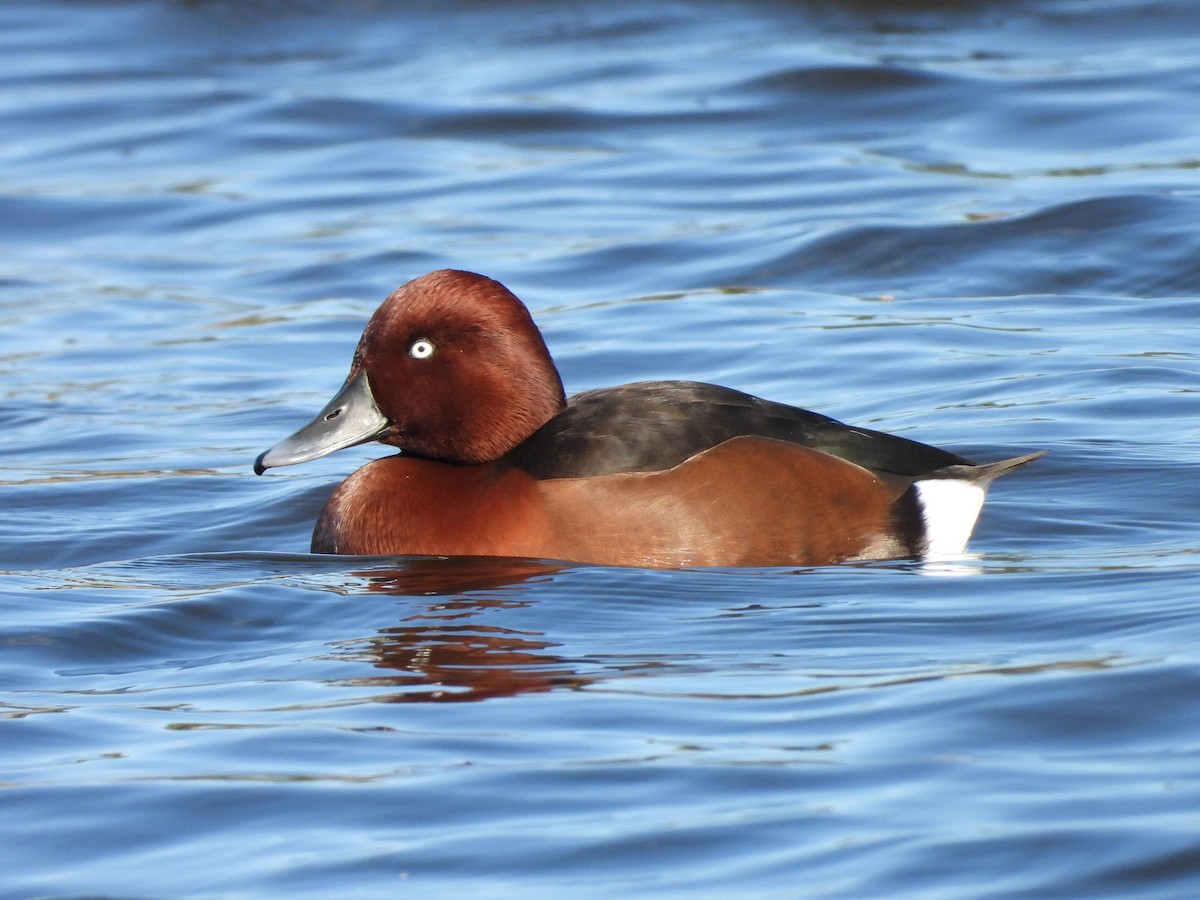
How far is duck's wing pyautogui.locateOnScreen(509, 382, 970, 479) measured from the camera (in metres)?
5.74

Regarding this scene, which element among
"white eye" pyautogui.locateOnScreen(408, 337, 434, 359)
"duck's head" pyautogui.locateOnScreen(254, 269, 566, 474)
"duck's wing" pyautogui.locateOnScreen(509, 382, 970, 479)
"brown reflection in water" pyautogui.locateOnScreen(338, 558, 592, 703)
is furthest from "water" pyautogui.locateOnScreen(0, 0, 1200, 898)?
"white eye" pyautogui.locateOnScreen(408, 337, 434, 359)

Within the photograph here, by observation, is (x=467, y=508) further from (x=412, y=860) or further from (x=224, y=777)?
(x=412, y=860)

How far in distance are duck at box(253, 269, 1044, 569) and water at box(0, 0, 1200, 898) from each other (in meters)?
0.14

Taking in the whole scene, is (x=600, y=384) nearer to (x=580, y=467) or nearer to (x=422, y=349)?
(x=422, y=349)

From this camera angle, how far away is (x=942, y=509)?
239 inches

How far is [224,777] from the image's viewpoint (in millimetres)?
4172

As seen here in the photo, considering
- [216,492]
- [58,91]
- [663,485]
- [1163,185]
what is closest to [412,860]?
[663,485]

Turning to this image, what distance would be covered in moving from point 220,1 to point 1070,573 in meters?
14.7

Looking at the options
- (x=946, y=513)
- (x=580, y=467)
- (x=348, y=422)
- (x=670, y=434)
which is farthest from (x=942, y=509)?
(x=348, y=422)

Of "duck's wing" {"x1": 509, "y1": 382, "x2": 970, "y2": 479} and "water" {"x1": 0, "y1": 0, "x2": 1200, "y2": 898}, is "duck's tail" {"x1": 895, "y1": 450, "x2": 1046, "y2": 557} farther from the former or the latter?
A: "water" {"x1": 0, "y1": 0, "x2": 1200, "y2": 898}

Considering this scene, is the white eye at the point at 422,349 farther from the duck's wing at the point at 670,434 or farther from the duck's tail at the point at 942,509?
the duck's tail at the point at 942,509

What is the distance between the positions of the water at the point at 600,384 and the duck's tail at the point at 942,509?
0.67ft

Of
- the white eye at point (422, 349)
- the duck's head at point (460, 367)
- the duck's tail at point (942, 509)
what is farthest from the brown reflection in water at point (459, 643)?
the duck's tail at point (942, 509)

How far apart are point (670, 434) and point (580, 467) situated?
28 centimetres
